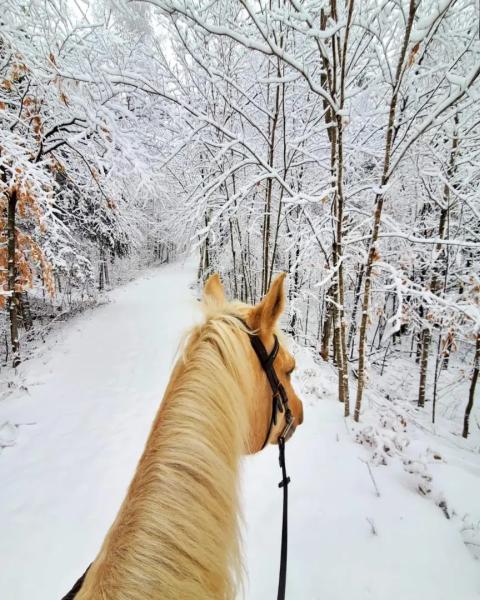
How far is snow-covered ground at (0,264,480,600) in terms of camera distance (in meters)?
1.81

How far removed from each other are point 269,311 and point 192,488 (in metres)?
0.62

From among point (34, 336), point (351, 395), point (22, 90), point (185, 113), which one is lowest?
Answer: point (34, 336)

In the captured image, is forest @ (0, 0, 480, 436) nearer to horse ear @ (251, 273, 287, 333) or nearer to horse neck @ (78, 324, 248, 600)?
horse ear @ (251, 273, 287, 333)

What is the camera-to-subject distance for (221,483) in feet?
2.57

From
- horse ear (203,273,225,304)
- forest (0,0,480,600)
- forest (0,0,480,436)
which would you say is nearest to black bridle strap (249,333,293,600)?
horse ear (203,273,225,304)

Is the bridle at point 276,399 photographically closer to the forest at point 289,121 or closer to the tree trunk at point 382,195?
the forest at point 289,121

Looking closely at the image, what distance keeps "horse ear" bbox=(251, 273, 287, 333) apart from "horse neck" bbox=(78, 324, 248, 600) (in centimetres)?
24

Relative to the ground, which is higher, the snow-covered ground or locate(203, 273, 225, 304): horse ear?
locate(203, 273, 225, 304): horse ear

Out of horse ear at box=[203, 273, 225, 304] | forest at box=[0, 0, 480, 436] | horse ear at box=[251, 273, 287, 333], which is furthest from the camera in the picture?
forest at box=[0, 0, 480, 436]

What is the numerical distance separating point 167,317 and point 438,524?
935cm

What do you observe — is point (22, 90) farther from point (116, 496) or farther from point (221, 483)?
point (221, 483)

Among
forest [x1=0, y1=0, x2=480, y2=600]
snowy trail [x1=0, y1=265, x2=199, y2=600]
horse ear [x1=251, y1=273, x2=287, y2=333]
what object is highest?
forest [x1=0, y1=0, x2=480, y2=600]

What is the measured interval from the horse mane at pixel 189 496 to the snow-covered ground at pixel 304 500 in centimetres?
29

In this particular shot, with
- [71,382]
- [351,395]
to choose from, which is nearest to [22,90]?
[71,382]
